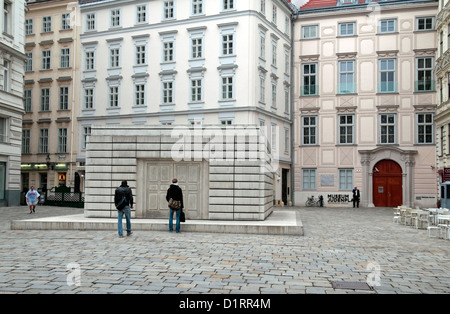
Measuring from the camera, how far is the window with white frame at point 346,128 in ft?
135

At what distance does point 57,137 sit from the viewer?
45906 millimetres

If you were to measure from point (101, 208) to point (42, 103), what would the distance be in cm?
3041

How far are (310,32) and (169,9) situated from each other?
12.0 m

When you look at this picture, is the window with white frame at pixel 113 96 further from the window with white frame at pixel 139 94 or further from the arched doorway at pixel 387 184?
the arched doorway at pixel 387 184

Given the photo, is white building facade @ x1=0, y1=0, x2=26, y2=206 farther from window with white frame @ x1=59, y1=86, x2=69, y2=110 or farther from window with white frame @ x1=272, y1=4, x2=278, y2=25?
window with white frame @ x1=272, y1=4, x2=278, y2=25

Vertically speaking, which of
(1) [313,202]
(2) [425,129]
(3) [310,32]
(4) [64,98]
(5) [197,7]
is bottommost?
(1) [313,202]

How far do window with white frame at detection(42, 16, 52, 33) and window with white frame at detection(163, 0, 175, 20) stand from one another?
12.4m

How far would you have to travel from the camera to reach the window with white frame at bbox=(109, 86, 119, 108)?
43616 mm

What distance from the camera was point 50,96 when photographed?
153 feet

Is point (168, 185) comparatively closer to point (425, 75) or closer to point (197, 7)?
point (197, 7)

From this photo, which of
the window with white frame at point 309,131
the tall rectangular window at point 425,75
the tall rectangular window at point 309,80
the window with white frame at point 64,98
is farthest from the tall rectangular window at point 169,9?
the tall rectangular window at point 425,75

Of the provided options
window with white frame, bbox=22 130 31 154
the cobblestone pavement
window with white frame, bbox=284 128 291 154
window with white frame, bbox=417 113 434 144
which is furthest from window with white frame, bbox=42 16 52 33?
the cobblestone pavement

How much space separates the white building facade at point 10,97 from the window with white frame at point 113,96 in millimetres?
9265

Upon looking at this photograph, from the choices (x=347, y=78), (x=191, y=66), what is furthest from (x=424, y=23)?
(x=191, y=66)
